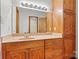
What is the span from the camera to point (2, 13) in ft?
9.53

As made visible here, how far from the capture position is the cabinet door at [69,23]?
12.3 ft

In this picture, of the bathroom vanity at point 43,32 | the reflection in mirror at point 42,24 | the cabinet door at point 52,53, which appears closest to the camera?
the bathroom vanity at point 43,32

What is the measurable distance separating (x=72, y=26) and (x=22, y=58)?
1891mm

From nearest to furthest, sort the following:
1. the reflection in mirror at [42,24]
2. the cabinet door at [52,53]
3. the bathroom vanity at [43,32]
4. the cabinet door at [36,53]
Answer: the bathroom vanity at [43,32], the cabinet door at [36,53], the cabinet door at [52,53], the reflection in mirror at [42,24]

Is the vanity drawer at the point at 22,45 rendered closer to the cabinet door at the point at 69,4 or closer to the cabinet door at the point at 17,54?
the cabinet door at the point at 17,54

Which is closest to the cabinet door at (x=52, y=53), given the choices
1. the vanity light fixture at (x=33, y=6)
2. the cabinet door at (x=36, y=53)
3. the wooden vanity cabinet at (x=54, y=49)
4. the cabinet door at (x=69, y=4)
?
the wooden vanity cabinet at (x=54, y=49)

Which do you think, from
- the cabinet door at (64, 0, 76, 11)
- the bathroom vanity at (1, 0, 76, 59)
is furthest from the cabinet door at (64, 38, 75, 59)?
the cabinet door at (64, 0, 76, 11)

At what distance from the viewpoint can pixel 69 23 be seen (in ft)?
12.6

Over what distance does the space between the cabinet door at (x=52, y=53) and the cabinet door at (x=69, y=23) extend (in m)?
0.60

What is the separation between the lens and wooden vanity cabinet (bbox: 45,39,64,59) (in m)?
3.20

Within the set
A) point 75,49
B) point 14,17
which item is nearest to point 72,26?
point 75,49

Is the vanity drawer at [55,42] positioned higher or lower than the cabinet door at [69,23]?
lower

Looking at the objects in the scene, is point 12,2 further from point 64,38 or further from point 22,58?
point 64,38

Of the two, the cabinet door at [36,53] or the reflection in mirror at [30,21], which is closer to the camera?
the cabinet door at [36,53]
